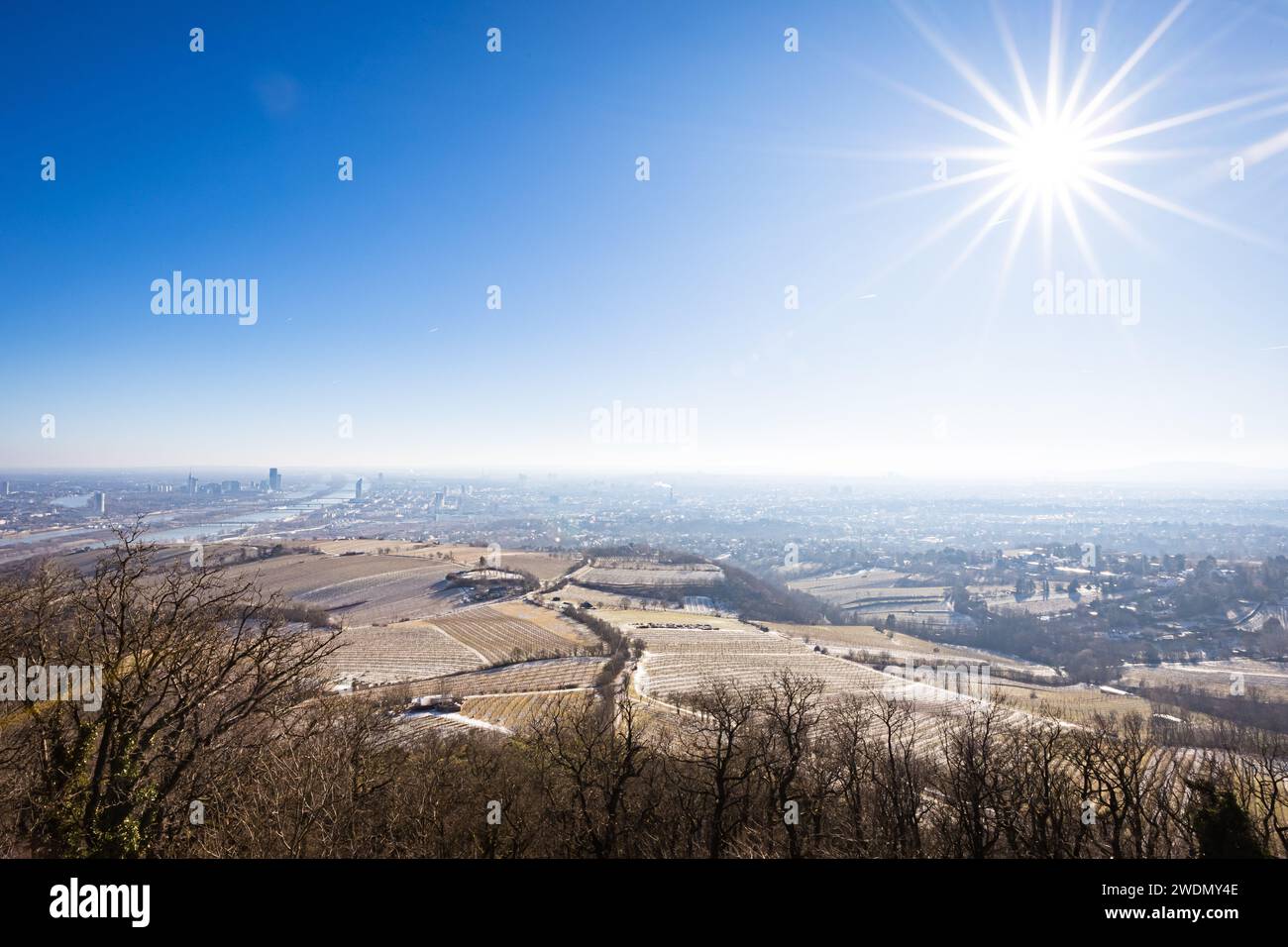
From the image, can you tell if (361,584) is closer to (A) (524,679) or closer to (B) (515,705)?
(A) (524,679)

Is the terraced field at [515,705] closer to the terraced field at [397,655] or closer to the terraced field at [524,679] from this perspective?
the terraced field at [524,679]

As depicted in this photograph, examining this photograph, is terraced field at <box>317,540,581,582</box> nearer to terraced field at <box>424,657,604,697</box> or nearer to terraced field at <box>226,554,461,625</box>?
terraced field at <box>226,554,461,625</box>

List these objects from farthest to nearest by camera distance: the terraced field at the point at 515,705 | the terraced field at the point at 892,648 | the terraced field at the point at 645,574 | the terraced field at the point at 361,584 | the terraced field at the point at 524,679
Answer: the terraced field at the point at 645,574, the terraced field at the point at 361,584, the terraced field at the point at 892,648, the terraced field at the point at 524,679, the terraced field at the point at 515,705

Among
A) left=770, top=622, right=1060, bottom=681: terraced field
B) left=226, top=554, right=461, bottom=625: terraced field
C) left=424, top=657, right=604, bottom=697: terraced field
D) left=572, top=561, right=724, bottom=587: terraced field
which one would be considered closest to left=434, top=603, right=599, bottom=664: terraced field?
left=424, top=657, right=604, bottom=697: terraced field

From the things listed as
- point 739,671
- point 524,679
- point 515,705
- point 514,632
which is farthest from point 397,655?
point 739,671

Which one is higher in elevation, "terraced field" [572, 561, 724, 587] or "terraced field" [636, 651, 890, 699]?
"terraced field" [636, 651, 890, 699]

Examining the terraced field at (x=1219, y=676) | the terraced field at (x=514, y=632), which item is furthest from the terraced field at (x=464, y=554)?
the terraced field at (x=1219, y=676)
